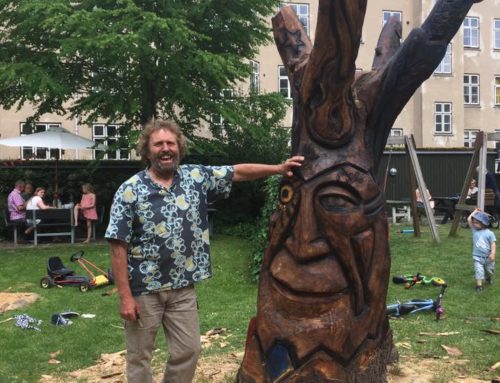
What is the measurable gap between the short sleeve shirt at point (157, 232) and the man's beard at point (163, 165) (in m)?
0.06

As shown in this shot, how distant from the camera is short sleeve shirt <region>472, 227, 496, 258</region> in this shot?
24.1 ft

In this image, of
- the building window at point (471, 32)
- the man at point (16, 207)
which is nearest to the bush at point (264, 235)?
the man at point (16, 207)

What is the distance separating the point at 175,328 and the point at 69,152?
19.6 meters

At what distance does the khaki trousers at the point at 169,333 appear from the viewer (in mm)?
3131

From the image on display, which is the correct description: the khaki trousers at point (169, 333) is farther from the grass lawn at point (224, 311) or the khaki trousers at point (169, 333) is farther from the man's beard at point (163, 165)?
the grass lawn at point (224, 311)

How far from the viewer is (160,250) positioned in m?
3.08

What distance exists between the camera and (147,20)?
10.3 m

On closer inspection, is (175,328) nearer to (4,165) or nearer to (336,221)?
(336,221)

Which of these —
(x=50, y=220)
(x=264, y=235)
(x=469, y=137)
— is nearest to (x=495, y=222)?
(x=264, y=235)

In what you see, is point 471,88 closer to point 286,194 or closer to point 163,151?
point 286,194

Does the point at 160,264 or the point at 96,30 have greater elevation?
the point at 96,30

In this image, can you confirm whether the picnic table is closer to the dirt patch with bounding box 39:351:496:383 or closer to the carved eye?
the dirt patch with bounding box 39:351:496:383

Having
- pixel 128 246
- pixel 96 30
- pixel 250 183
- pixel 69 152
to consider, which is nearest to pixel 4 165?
pixel 96 30

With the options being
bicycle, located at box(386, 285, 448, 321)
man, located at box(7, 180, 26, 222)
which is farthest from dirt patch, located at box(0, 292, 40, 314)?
bicycle, located at box(386, 285, 448, 321)
